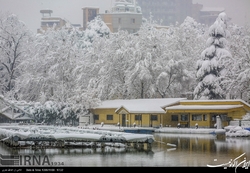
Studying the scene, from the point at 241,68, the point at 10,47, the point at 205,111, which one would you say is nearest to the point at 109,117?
the point at 205,111

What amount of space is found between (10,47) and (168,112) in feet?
48.2

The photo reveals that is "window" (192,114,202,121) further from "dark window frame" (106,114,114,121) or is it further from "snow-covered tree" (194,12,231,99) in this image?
"dark window frame" (106,114,114,121)

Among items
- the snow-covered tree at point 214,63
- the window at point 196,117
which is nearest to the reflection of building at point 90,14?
the snow-covered tree at point 214,63

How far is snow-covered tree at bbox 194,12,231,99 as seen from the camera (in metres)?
43.2

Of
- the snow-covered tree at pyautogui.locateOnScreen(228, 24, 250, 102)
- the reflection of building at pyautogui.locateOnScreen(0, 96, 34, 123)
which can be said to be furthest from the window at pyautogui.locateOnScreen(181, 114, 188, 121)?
the reflection of building at pyautogui.locateOnScreen(0, 96, 34, 123)

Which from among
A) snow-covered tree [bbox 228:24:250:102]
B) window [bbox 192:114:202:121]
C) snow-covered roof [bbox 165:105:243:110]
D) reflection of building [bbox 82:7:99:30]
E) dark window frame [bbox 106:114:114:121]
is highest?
reflection of building [bbox 82:7:99:30]

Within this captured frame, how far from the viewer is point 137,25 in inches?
2635

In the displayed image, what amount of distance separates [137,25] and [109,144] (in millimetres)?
43165

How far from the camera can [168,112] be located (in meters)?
41.0

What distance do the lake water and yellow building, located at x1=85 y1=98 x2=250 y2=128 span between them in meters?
12.6

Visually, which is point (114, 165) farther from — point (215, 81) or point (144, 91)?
point (144, 91)

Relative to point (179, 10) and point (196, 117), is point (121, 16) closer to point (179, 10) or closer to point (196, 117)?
point (179, 10)

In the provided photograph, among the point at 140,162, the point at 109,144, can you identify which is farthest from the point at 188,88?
the point at 140,162

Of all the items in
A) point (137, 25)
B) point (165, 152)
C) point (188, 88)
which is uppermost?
point (137, 25)
